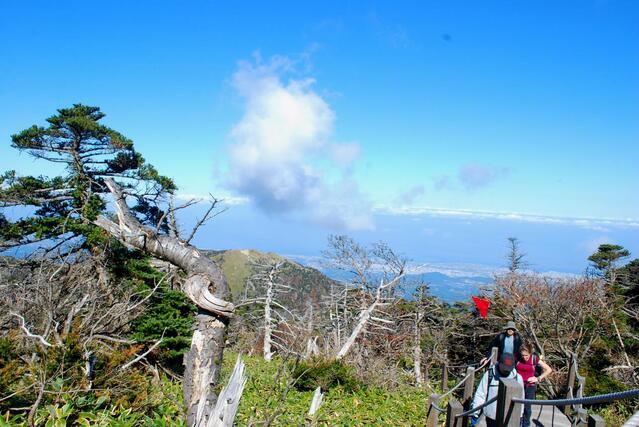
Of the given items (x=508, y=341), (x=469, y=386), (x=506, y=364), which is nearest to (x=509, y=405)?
(x=506, y=364)

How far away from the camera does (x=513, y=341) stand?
20.4 feet

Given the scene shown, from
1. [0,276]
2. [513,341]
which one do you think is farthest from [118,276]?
[513,341]

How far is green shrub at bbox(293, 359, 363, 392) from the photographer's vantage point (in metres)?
9.86

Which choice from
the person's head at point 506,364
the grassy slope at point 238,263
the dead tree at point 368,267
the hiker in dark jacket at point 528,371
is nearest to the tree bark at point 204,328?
the person's head at point 506,364

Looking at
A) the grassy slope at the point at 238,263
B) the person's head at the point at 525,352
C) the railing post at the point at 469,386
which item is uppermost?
the person's head at the point at 525,352

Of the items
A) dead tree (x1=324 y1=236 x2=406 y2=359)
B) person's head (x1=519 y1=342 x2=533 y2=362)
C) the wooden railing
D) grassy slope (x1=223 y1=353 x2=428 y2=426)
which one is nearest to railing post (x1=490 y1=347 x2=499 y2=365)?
the wooden railing

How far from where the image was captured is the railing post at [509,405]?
3.22 metres

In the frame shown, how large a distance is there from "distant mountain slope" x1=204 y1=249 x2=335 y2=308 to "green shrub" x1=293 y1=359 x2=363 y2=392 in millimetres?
49571

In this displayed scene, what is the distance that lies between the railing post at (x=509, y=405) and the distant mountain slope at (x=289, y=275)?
56967mm

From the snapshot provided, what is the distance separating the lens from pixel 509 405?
3.23 m

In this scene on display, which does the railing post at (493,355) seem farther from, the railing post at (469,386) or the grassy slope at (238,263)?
the grassy slope at (238,263)

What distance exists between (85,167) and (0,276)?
3.82 metres

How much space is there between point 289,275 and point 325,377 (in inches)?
3357

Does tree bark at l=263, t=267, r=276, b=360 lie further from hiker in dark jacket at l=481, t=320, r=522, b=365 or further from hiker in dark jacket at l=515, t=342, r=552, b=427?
hiker in dark jacket at l=515, t=342, r=552, b=427
